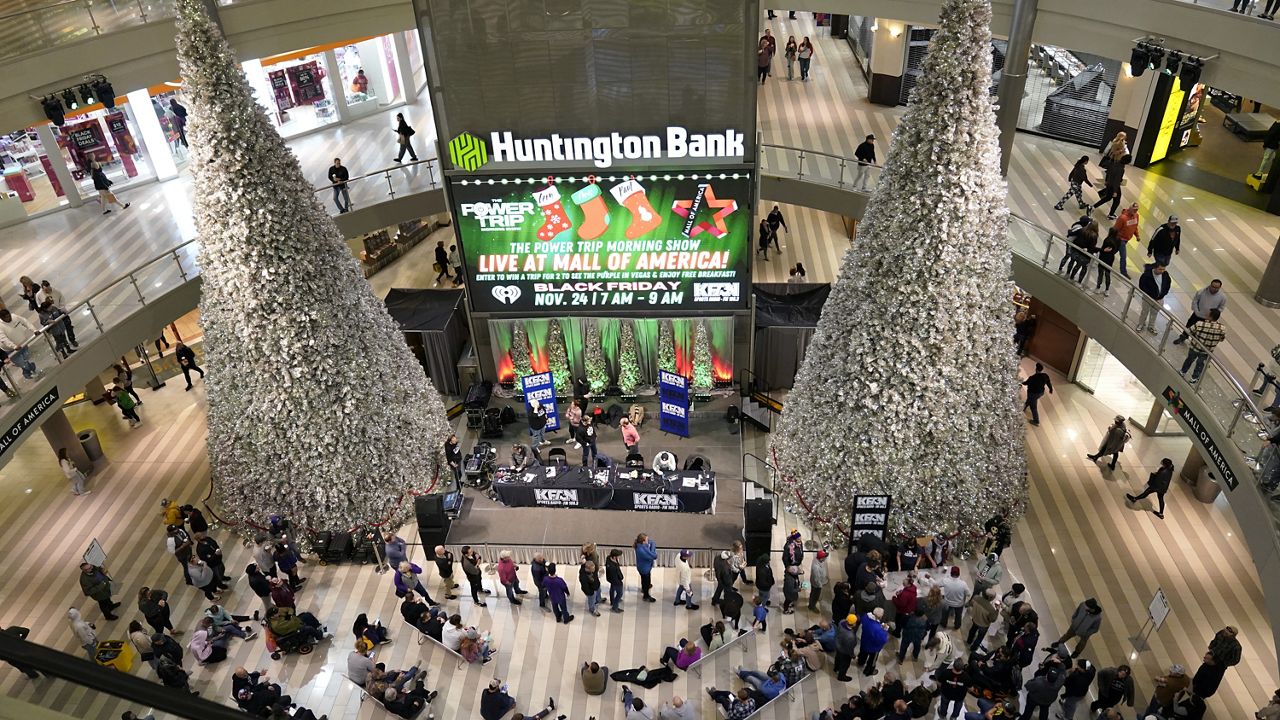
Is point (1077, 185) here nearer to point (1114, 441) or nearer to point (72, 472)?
point (1114, 441)

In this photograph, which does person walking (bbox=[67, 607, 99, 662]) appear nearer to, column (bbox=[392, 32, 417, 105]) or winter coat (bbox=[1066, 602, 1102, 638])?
winter coat (bbox=[1066, 602, 1102, 638])

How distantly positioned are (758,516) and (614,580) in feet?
8.13

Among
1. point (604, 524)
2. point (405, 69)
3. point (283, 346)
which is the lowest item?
point (604, 524)

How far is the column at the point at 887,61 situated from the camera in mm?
23578

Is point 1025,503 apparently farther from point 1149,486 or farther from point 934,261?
point 934,261

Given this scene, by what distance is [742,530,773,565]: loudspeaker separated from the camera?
14.4 m

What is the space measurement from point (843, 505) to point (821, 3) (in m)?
11.6

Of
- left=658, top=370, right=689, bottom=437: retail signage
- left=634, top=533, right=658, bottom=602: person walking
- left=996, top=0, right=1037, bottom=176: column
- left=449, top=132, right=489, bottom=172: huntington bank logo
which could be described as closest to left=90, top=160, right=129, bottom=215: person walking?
left=449, top=132, right=489, bottom=172: huntington bank logo

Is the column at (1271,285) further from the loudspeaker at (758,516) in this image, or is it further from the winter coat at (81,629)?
the winter coat at (81,629)

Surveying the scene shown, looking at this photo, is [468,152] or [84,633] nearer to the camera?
[84,633]

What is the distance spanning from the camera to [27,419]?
46.6 ft

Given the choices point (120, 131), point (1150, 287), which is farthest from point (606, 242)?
point (120, 131)

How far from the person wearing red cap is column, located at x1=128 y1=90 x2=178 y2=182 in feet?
59.7

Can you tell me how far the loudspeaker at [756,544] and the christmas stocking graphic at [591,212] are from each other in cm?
642
